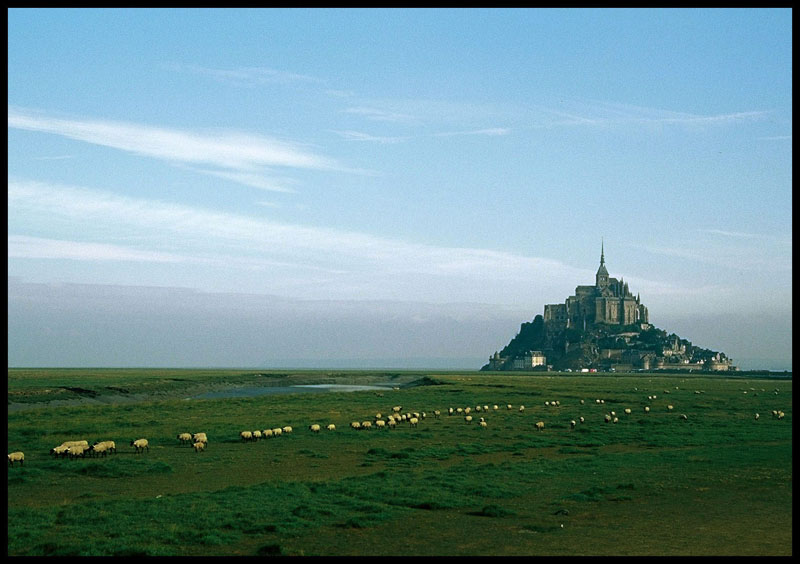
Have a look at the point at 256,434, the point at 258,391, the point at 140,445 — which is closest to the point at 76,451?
the point at 140,445

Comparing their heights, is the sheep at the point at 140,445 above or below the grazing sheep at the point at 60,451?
below

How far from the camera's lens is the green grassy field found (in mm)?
14562

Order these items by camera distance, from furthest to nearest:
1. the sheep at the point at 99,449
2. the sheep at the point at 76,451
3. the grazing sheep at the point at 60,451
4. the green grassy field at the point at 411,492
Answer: the sheep at the point at 99,449
the grazing sheep at the point at 60,451
the sheep at the point at 76,451
the green grassy field at the point at 411,492

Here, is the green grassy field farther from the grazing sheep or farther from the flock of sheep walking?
the flock of sheep walking

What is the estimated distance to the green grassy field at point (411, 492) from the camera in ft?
47.8

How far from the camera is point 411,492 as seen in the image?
19.4 m

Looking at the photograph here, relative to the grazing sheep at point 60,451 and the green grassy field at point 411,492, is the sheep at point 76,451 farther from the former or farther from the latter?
the green grassy field at point 411,492

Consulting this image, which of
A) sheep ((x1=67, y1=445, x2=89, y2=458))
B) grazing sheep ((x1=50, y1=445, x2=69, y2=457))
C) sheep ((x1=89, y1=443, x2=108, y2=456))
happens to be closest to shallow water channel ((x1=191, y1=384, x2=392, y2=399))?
sheep ((x1=89, y1=443, x2=108, y2=456))

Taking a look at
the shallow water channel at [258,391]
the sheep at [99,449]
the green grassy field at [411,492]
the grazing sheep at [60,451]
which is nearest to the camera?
the green grassy field at [411,492]

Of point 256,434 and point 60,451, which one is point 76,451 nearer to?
point 60,451

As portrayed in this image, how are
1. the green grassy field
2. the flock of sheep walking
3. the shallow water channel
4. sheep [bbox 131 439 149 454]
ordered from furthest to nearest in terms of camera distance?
the shallow water channel
sheep [bbox 131 439 149 454]
the flock of sheep walking
the green grassy field

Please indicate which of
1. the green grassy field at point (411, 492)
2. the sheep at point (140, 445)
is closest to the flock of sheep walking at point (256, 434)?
the sheep at point (140, 445)

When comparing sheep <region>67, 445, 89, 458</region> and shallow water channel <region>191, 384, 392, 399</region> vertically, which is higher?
sheep <region>67, 445, 89, 458</region>
